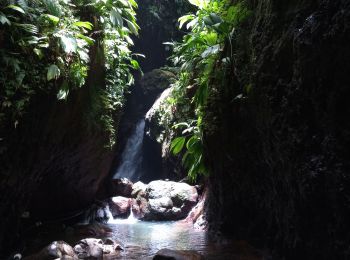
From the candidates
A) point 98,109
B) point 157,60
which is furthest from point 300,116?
point 157,60

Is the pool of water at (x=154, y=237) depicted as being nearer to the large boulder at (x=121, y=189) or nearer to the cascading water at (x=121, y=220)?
the cascading water at (x=121, y=220)

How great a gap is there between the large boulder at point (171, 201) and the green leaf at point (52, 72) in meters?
6.13

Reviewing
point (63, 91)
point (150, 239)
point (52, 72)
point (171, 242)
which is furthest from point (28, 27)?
point (150, 239)

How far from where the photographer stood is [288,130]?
12.6 feet

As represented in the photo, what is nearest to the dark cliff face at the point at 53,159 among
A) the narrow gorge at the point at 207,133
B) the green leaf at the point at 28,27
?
the narrow gorge at the point at 207,133

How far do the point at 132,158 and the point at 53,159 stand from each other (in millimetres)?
8271

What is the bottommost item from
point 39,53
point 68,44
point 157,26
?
point 39,53

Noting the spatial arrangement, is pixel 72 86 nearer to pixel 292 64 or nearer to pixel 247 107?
pixel 247 107

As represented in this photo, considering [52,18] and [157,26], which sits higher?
[157,26]

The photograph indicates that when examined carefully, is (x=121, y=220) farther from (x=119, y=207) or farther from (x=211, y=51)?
(x=211, y=51)

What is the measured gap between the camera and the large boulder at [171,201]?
33.5ft

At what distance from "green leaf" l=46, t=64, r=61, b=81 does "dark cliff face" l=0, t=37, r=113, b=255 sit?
447 mm

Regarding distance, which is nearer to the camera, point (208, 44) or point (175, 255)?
point (175, 255)

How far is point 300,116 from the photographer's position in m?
3.64
